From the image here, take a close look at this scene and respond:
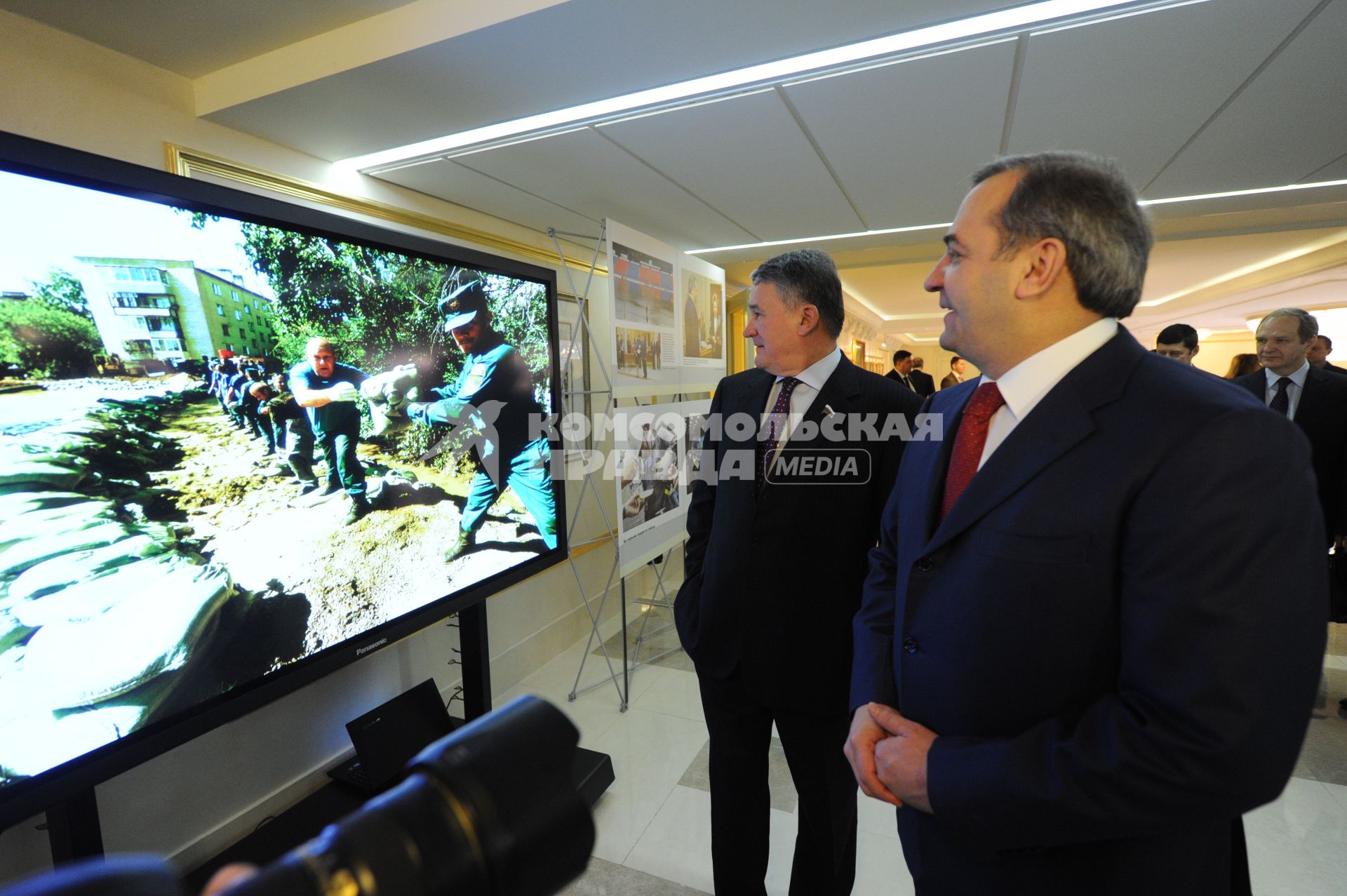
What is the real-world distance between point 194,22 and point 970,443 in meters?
2.09

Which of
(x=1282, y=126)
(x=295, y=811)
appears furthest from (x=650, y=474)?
(x=1282, y=126)

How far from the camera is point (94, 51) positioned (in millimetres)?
1658

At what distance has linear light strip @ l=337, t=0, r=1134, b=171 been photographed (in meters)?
1.47

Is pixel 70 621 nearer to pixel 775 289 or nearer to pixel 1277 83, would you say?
pixel 775 289

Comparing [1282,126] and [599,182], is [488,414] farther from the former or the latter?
[1282,126]

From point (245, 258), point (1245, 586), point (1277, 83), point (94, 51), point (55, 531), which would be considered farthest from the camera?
point (1277, 83)

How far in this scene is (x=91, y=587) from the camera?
127 cm

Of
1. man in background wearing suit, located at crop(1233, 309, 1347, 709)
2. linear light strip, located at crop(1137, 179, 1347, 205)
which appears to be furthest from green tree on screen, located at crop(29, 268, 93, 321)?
man in background wearing suit, located at crop(1233, 309, 1347, 709)

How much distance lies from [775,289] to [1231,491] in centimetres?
115

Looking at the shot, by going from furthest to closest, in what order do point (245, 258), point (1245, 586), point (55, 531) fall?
point (245, 258)
point (55, 531)
point (1245, 586)

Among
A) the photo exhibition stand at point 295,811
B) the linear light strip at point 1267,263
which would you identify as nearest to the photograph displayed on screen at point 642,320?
the photo exhibition stand at point 295,811

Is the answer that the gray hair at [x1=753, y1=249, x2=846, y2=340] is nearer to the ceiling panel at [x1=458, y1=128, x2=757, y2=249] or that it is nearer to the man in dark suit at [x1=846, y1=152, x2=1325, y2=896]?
the man in dark suit at [x1=846, y1=152, x2=1325, y2=896]

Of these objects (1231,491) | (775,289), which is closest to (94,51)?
(775,289)

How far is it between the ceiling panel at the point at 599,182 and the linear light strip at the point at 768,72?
0.35ft
